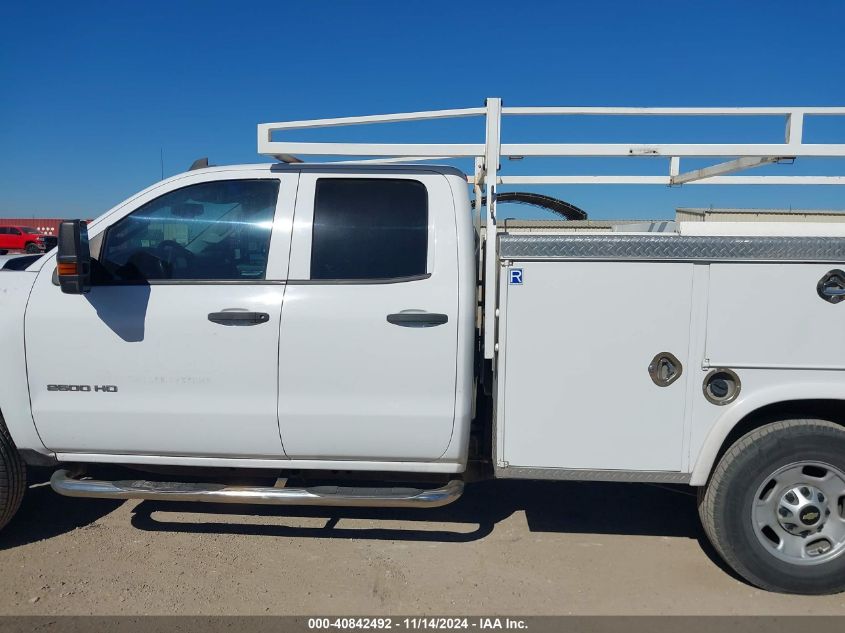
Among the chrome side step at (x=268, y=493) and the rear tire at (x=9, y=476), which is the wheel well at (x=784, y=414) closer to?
the chrome side step at (x=268, y=493)

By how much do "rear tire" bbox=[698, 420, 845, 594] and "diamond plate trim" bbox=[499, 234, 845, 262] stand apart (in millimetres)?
824

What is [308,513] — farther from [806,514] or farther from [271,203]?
[806,514]

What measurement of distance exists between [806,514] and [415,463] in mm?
1914

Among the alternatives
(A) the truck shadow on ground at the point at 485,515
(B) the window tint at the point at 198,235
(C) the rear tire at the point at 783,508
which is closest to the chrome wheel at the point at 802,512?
(C) the rear tire at the point at 783,508

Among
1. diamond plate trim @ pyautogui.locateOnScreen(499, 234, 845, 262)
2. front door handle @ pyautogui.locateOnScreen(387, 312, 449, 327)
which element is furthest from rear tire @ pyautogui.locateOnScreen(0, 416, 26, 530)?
diamond plate trim @ pyautogui.locateOnScreen(499, 234, 845, 262)

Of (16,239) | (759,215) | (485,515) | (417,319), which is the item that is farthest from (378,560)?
(16,239)

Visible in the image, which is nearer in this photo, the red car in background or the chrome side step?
the chrome side step

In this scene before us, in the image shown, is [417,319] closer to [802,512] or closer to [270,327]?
[270,327]

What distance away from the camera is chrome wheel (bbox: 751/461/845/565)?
9.91ft

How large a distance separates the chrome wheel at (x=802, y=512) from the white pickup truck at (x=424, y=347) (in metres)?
0.01

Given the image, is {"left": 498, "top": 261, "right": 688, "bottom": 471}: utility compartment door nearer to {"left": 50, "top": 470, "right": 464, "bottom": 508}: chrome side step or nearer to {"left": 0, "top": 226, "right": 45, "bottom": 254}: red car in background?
{"left": 50, "top": 470, "right": 464, "bottom": 508}: chrome side step

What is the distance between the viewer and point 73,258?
2947 mm

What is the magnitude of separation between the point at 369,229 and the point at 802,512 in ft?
8.34

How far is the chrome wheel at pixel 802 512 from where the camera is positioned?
3020mm
